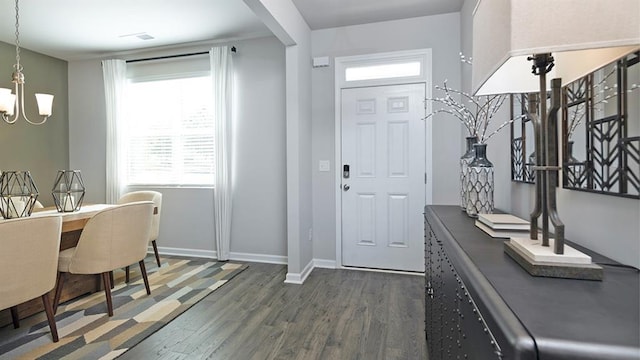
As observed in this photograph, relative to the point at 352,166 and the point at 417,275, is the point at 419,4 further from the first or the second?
the point at 417,275

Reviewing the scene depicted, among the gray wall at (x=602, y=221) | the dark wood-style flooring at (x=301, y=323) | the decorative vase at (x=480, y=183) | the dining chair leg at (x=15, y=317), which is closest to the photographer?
the gray wall at (x=602, y=221)

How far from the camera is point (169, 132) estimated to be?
4059 millimetres

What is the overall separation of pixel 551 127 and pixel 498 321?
1.73 ft

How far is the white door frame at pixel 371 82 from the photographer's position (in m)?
3.21

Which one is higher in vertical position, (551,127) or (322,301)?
(551,127)

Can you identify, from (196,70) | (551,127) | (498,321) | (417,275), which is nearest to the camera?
(498,321)

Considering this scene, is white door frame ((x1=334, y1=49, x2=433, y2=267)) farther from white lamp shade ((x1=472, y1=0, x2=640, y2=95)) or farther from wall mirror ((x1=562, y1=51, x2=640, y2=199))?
white lamp shade ((x1=472, y1=0, x2=640, y2=95))

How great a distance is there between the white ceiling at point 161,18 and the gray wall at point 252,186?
14.2 inches

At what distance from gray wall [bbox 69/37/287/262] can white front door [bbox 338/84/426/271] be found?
81 centimetres

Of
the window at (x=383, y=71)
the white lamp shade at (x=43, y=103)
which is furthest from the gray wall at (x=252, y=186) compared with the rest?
the white lamp shade at (x=43, y=103)

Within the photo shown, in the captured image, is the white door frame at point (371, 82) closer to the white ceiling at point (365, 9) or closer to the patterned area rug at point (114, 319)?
the white ceiling at point (365, 9)

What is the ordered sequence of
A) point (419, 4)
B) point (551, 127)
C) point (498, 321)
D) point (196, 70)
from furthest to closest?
point (196, 70)
point (419, 4)
point (551, 127)
point (498, 321)

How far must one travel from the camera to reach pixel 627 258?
2.70 feet

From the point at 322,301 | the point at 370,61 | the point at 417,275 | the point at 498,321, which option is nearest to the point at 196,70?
the point at 370,61
